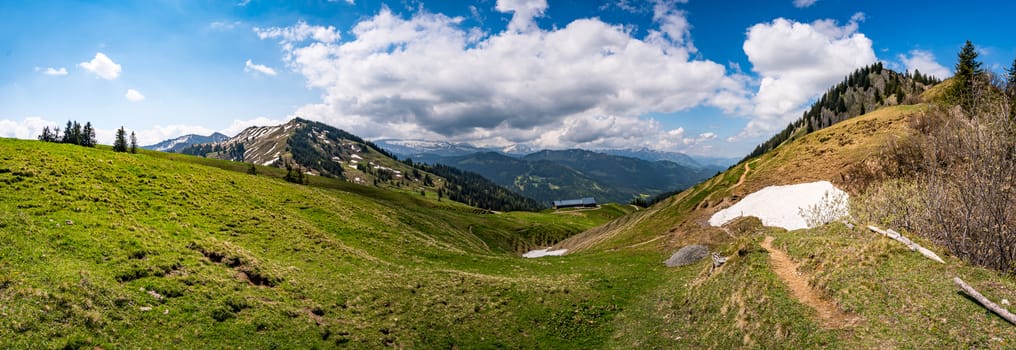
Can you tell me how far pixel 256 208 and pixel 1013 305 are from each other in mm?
55003

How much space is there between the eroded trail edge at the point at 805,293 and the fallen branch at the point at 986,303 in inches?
147

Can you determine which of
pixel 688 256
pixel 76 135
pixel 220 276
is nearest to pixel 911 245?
pixel 688 256

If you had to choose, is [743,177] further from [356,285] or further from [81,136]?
[81,136]

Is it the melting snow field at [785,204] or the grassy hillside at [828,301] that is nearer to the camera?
the grassy hillside at [828,301]

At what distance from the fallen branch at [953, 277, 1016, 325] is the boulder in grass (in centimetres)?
2522

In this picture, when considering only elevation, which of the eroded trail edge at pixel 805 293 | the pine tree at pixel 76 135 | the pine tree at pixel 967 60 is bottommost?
the eroded trail edge at pixel 805 293

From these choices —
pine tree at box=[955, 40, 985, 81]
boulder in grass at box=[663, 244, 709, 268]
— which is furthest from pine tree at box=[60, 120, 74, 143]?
pine tree at box=[955, 40, 985, 81]

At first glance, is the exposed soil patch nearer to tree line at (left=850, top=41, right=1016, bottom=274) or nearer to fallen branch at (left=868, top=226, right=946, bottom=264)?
tree line at (left=850, top=41, right=1016, bottom=274)

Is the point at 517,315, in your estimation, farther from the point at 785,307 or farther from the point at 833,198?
the point at 833,198

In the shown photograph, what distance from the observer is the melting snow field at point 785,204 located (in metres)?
46.8

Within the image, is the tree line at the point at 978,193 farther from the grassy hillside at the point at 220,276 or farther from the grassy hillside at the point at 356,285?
the grassy hillside at the point at 220,276

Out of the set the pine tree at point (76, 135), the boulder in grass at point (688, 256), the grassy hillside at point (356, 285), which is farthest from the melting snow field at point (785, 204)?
the pine tree at point (76, 135)

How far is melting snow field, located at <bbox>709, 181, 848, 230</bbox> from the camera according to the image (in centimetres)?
4681

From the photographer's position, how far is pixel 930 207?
20.9 meters
